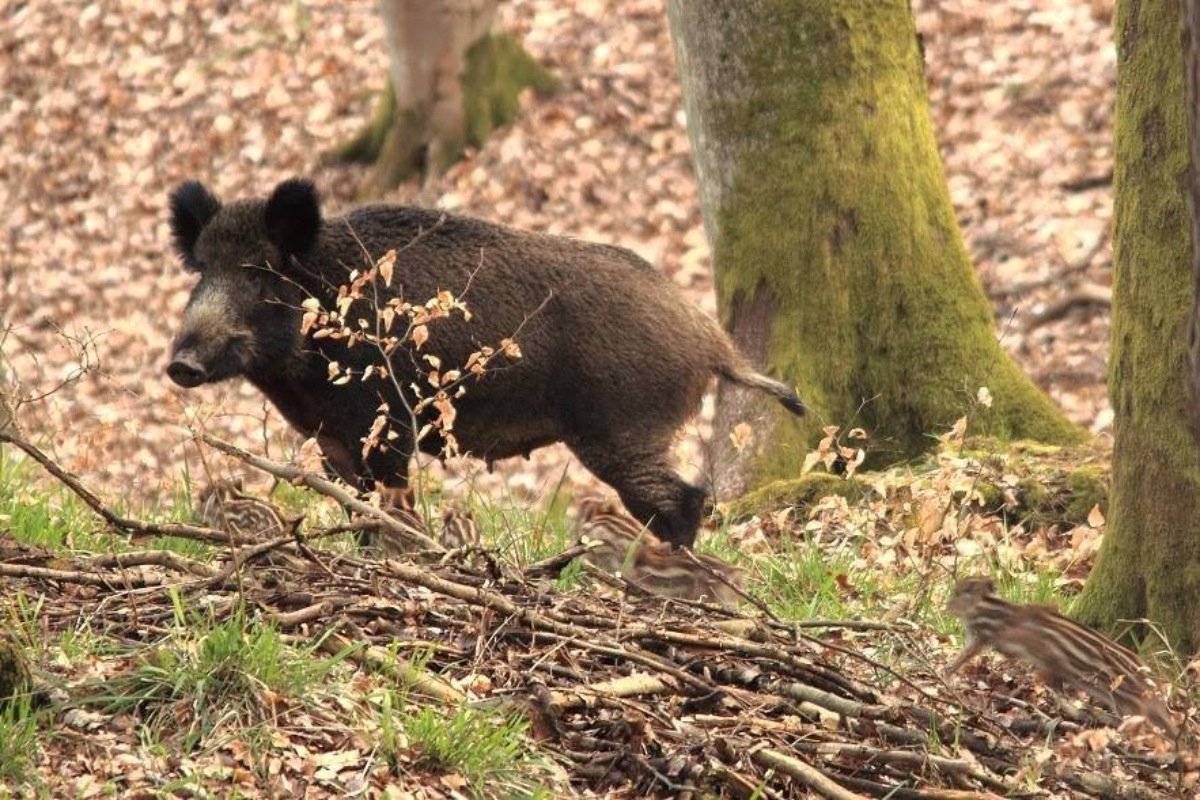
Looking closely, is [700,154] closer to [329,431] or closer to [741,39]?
[741,39]

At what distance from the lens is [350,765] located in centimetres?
455

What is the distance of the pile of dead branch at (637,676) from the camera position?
4.79 metres

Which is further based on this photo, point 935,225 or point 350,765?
point 935,225

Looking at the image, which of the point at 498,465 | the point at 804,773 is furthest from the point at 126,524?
the point at 498,465

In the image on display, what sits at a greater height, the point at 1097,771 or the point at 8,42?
the point at 8,42

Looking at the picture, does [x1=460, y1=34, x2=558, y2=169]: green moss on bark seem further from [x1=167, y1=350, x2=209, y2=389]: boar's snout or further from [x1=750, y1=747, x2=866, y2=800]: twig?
[x1=750, y1=747, x2=866, y2=800]: twig

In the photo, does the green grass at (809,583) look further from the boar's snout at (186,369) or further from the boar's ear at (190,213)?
the boar's ear at (190,213)

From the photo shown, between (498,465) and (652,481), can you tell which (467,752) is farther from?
(498,465)

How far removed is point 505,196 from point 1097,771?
1295 cm

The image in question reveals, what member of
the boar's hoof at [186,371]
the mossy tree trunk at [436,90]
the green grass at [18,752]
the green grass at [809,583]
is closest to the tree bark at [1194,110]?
the green grass at [809,583]

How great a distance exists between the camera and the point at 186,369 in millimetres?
8180

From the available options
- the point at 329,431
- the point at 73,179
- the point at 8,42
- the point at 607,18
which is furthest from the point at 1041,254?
the point at 8,42

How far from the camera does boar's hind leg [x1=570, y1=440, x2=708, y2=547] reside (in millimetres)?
8594

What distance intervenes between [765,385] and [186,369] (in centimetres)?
265
